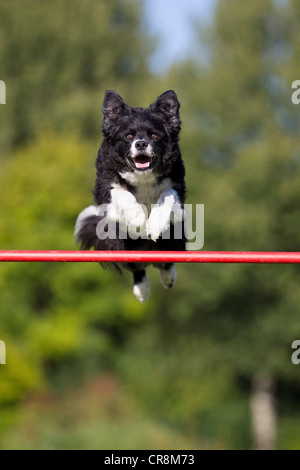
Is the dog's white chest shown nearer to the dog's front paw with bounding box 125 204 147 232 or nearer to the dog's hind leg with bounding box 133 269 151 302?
the dog's front paw with bounding box 125 204 147 232

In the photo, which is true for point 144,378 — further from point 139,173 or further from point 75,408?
point 139,173

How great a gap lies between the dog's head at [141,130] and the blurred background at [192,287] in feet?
69.7

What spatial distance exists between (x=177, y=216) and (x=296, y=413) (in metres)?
28.0

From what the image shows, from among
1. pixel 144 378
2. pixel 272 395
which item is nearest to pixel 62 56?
pixel 144 378

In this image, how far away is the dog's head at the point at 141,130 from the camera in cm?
736

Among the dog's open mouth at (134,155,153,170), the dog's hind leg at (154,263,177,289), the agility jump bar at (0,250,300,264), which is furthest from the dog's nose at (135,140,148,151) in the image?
the dog's hind leg at (154,263,177,289)

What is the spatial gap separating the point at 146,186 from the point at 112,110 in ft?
2.51

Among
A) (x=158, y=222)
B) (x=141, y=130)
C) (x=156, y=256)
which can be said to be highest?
(x=141, y=130)

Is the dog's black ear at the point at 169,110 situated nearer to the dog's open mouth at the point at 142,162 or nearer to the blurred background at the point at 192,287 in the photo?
the dog's open mouth at the point at 142,162

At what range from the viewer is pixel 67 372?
120 feet

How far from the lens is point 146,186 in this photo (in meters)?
7.72

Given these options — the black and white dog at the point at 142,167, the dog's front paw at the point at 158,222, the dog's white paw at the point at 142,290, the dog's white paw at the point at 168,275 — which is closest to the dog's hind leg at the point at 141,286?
the dog's white paw at the point at 142,290

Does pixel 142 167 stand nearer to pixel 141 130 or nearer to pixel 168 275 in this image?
pixel 141 130

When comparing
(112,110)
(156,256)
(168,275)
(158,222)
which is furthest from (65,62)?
(156,256)
